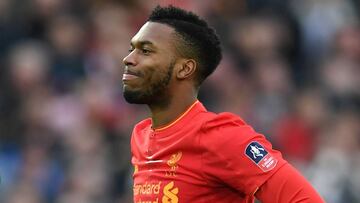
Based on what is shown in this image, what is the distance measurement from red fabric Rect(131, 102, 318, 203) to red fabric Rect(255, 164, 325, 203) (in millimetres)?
31

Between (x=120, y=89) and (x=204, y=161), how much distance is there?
6.67 meters

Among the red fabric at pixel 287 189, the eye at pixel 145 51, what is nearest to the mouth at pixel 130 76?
the eye at pixel 145 51

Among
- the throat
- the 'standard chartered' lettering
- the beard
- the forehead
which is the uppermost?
the forehead

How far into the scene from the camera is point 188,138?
5641 millimetres

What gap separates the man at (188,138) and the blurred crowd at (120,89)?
480cm

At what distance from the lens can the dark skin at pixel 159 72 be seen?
5.77 m

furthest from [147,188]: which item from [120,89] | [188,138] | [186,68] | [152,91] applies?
[120,89]

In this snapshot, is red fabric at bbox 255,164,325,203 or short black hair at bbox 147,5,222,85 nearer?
red fabric at bbox 255,164,325,203

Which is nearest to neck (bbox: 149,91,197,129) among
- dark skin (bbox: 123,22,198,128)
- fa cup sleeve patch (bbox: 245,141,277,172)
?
dark skin (bbox: 123,22,198,128)

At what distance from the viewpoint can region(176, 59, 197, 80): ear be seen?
5.81 meters

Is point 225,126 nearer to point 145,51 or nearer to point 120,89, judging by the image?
point 145,51

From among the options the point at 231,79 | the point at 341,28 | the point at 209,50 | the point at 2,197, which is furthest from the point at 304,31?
the point at 209,50

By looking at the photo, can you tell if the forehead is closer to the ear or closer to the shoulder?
the ear

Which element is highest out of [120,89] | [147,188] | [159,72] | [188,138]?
[159,72]
